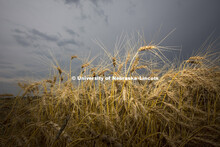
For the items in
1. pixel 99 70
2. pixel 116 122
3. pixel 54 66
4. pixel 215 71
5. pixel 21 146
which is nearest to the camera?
pixel 21 146

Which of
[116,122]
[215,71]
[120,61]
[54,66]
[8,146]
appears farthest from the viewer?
[215,71]

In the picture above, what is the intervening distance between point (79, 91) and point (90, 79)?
0.51 m

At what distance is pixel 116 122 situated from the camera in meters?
1.97

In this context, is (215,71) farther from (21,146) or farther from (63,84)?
(21,146)

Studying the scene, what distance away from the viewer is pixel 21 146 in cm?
147

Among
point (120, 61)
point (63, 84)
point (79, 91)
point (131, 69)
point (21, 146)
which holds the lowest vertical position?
point (21, 146)

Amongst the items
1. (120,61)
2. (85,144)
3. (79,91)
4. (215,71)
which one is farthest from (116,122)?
(215,71)

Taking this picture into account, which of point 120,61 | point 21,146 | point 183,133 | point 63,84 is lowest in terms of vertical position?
point 183,133

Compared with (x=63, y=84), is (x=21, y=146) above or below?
below

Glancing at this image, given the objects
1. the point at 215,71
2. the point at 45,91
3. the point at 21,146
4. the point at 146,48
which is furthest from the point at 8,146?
the point at 215,71

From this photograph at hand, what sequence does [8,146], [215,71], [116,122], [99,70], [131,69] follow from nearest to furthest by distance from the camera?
[8,146] → [116,122] → [131,69] → [99,70] → [215,71]

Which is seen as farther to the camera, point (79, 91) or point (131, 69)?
point (79, 91)

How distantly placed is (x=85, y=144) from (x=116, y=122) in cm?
57

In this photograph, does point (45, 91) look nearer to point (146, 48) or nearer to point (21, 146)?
point (21, 146)
